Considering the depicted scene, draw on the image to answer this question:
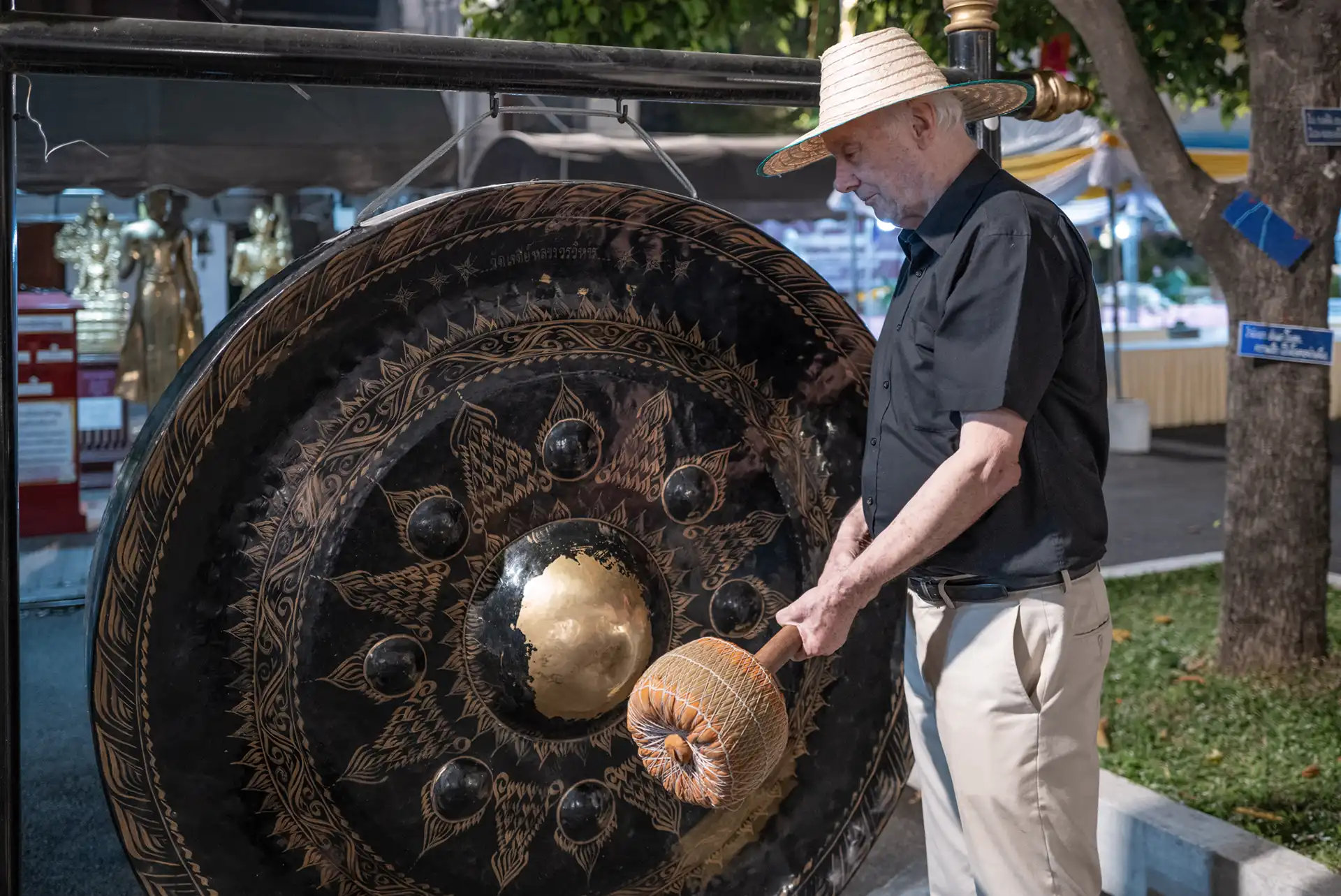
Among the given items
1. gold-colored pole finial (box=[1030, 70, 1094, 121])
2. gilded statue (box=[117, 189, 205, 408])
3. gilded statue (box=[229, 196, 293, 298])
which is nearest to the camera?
gold-colored pole finial (box=[1030, 70, 1094, 121])

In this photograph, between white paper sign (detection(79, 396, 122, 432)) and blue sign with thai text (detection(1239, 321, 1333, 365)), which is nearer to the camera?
blue sign with thai text (detection(1239, 321, 1333, 365))

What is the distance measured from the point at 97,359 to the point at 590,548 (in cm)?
746

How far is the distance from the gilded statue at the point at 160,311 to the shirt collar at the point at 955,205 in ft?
20.8

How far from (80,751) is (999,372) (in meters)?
3.79

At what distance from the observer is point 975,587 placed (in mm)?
1733

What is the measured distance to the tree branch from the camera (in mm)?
3564

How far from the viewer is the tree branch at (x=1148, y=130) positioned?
3.56 meters

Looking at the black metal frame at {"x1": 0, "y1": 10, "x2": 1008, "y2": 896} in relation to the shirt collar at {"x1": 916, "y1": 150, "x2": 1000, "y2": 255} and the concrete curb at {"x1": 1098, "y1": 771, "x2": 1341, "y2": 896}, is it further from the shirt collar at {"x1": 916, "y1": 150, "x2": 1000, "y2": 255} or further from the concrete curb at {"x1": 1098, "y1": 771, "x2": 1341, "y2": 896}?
the concrete curb at {"x1": 1098, "y1": 771, "x2": 1341, "y2": 896}

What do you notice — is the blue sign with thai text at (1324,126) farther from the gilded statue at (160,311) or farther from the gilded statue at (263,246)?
the gilded statue at (263,246)

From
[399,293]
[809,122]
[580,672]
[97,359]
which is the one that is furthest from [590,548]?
[97,359]

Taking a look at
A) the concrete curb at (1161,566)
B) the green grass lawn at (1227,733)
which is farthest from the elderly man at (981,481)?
the concrete curb at (1161,566)

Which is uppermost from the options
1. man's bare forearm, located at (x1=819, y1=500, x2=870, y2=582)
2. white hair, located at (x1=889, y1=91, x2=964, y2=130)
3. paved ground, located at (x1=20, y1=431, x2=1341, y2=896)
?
white hair, located at (x1=889, y1=91, x2=964, y2=130)

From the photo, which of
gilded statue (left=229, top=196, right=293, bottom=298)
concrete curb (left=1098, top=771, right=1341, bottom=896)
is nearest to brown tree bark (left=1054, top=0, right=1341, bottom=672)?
concrete curb (left=1098, top=771, right=1341, bottom=896)

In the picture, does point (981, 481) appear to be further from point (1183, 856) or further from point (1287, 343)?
point (1287, 343)
